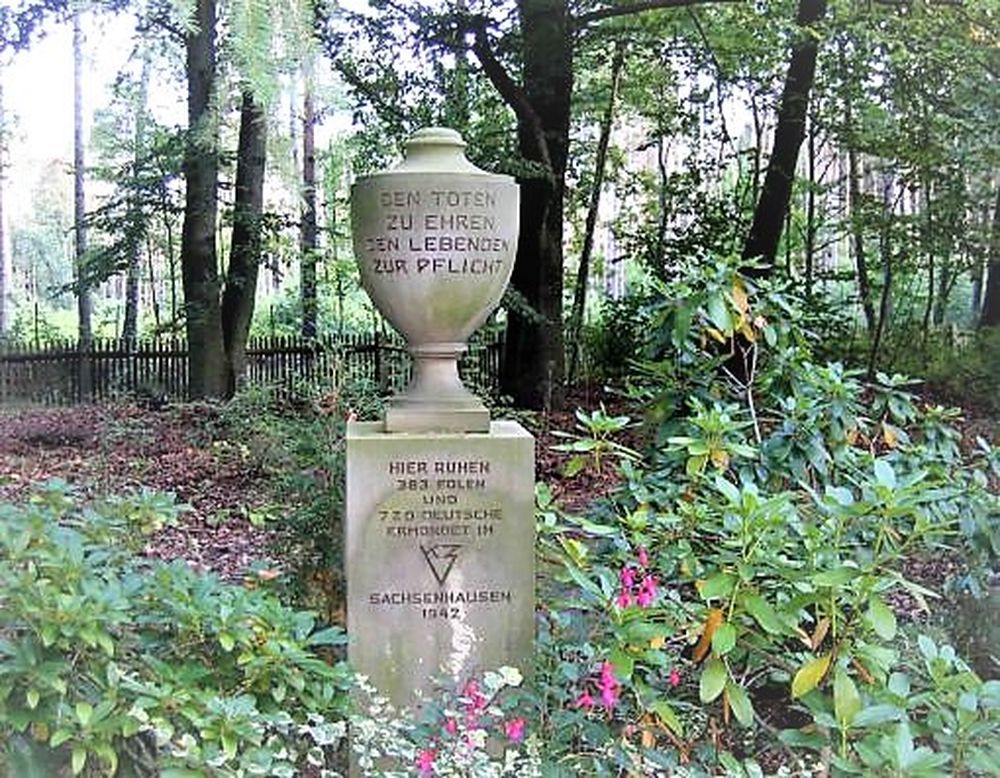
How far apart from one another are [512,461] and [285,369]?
35.3 ft

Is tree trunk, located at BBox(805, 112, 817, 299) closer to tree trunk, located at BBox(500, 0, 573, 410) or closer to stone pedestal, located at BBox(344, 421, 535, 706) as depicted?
tree trunk, located at BBox(500, 0, 573, 410)

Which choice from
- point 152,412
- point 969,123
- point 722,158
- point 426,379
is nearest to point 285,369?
point 152,412

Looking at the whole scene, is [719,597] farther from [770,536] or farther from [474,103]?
[474,103]

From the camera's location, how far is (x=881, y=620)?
2559mm

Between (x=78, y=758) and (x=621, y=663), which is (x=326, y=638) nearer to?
(x=78, y=758)

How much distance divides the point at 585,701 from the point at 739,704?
1.24 ft

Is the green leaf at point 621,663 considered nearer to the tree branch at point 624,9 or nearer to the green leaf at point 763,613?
the green leaf at point 763,613

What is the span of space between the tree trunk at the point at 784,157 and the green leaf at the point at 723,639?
8.58m

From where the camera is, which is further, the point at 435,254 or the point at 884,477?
the point at 435,254

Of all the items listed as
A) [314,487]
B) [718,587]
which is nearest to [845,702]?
[718,587]

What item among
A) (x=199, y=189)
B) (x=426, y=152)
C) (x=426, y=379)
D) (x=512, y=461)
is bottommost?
(x=512, y=461)

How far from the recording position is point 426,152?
130 inches

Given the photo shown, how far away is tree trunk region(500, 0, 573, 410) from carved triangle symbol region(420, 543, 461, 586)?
21.3 ft

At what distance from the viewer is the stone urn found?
10.4ft
